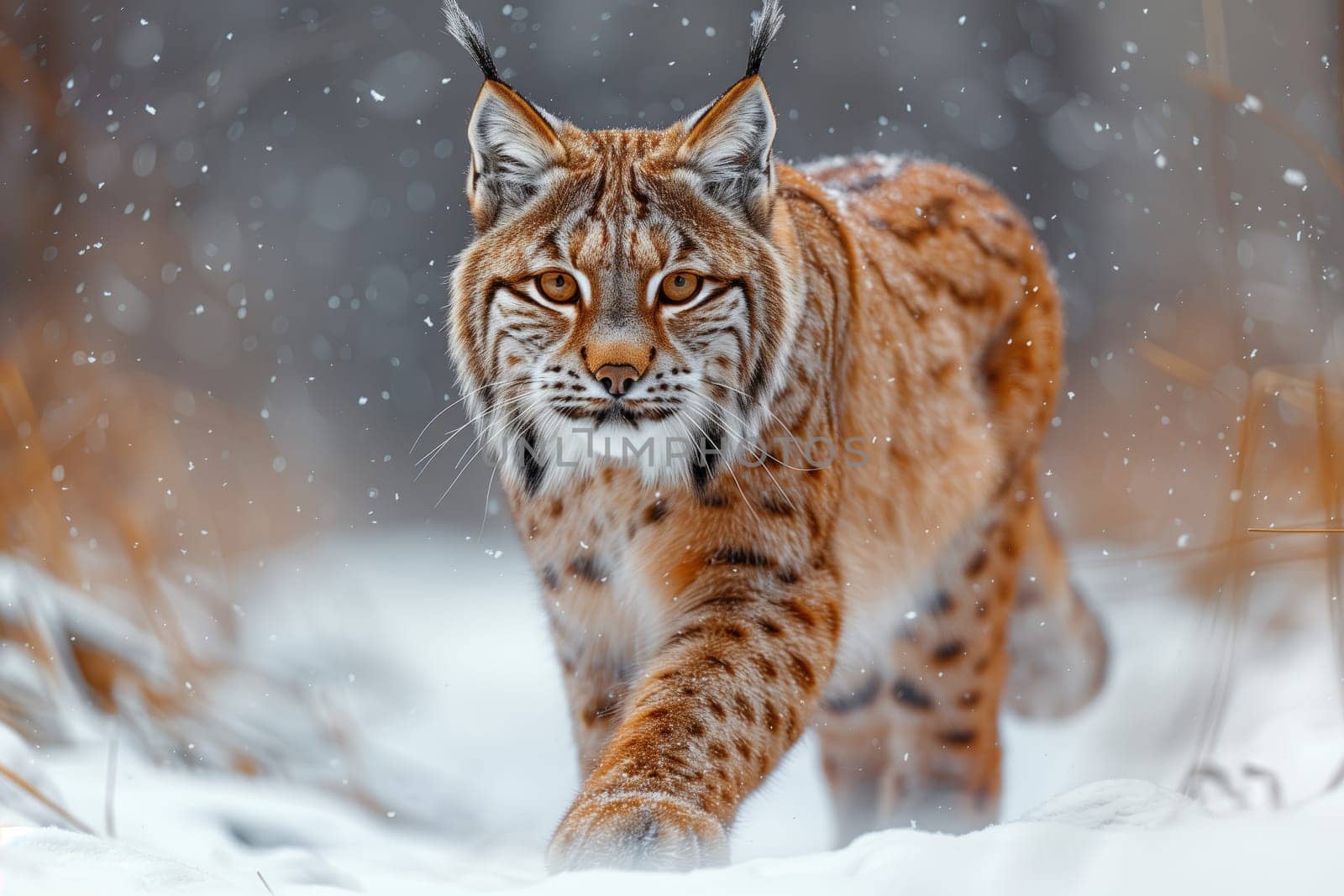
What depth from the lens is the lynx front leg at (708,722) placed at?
1572 mm

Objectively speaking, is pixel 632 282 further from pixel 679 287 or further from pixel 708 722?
pixel 708 722

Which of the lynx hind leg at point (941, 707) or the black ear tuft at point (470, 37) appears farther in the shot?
the lynx hind leg at point (941, 707)

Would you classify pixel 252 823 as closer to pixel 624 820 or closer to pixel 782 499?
pixel 624 820

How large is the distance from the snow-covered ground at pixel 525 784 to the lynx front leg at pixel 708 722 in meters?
0.09

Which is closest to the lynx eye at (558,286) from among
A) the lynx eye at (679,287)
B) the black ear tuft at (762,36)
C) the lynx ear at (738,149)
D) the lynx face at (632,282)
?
the lynx face at (632,282)

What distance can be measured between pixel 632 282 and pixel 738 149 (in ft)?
1.03

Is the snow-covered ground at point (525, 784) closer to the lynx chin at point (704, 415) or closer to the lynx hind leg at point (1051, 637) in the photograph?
the lynx hind leg at point (1051, 637)

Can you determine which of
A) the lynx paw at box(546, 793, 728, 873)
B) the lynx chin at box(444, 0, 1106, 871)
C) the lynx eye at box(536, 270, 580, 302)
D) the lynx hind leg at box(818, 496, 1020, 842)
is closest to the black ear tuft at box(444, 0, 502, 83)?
the lynx chin at box(444, 0, 1106, 871)

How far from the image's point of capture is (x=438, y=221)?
3963 millimetres

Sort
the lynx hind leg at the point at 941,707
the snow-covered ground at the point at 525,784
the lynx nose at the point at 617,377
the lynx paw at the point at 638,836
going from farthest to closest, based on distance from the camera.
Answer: the lynx hind leg at the point at 941,707 → the lynx nose at the point at 617,377 → the lynx paw at the point at 638,836 → the snow-covered ground at the point at 525,784

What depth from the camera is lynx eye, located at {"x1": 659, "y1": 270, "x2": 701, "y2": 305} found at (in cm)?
191

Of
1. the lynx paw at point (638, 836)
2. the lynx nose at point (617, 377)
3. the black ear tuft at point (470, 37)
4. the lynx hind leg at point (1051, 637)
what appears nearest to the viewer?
the lynx paw at point (638, 836)

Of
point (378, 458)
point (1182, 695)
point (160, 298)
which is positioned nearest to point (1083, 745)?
point (1182, 695)

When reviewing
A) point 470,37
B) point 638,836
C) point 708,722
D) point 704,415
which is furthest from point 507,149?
point 638,836
